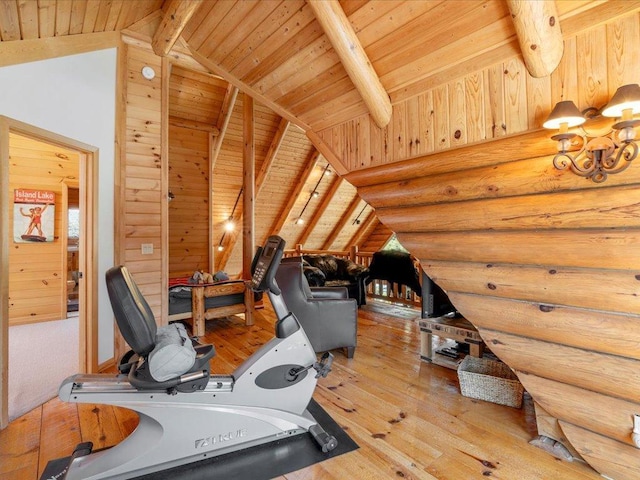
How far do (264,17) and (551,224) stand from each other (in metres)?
2.27

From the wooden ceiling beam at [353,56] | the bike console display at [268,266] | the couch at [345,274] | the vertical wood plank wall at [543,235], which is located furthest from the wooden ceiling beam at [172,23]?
the couch at [345,274]

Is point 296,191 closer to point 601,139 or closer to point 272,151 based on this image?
point 272,151

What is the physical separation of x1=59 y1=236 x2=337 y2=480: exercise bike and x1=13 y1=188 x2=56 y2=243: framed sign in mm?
4200

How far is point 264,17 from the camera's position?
227cm

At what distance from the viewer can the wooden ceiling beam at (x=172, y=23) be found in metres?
2.61

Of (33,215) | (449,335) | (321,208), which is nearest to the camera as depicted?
(449,335)

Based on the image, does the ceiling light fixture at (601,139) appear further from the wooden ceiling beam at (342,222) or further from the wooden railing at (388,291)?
the wooden ceiling beam at (342,222)

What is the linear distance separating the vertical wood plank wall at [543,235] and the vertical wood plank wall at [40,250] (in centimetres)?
499

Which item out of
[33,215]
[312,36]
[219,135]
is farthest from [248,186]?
[33,215]

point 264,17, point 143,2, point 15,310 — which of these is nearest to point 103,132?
point 143,2

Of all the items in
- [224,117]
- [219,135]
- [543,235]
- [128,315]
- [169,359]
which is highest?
[224,117]

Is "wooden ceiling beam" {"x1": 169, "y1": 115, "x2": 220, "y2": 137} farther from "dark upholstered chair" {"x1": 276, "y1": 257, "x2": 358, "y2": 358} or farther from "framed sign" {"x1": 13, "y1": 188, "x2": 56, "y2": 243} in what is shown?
"dark upholstered chair" {"x1": 276, "y1": 257, "x2": 358, "y2": 358}

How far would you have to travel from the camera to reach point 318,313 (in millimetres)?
3240

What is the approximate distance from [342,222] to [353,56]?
23.9 ft
